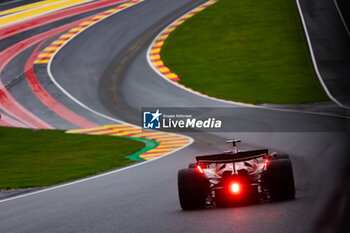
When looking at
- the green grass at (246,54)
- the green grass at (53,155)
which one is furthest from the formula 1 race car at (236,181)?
the green grass at (246,54)

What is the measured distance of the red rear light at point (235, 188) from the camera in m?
9.59

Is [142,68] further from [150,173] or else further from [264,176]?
[264,176]

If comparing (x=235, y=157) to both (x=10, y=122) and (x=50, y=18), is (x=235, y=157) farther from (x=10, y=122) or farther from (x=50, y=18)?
(x=50, y=18)

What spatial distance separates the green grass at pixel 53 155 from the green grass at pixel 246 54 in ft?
30.0

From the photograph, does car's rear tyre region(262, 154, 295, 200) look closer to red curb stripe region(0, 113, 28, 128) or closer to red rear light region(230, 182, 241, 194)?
red rear light region(230, 182, 241, 194)

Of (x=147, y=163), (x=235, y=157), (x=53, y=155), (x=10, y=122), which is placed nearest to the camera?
(x=235, y=157)

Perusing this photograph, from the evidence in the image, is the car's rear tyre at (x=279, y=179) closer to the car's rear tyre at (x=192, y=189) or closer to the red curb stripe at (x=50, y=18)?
the car's rear tyre at (x=192, y=189)

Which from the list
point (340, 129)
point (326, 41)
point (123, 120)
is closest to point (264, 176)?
point (340, 129)

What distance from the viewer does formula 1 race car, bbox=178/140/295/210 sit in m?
9.63

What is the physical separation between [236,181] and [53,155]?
1185 cm

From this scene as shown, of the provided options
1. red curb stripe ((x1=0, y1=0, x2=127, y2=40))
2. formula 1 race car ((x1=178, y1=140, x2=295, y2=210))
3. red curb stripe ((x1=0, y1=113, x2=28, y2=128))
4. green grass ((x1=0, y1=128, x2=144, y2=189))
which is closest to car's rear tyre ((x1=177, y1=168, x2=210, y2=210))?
formula 1 race car ((x1=178, y1=140, x2=295, y2=210))

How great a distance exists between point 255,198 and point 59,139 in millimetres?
15117

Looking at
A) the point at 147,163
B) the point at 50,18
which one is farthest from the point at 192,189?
the point at 50,18

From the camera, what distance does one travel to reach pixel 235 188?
378 inches
